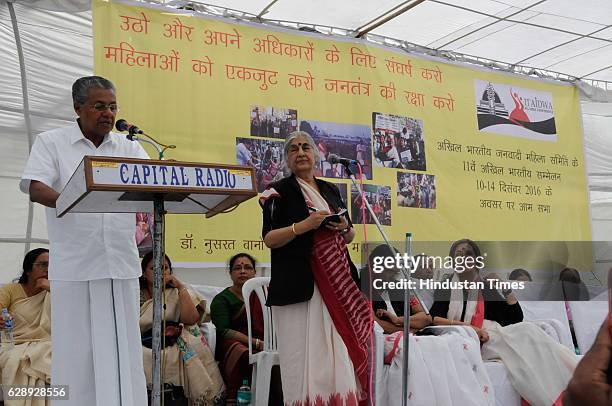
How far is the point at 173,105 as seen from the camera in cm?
471

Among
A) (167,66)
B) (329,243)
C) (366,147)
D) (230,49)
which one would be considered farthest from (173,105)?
(329,243)

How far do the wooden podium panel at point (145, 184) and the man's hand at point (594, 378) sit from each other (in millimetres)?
1441

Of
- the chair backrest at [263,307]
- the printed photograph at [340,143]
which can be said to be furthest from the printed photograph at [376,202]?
the chair backrest at [263,307]

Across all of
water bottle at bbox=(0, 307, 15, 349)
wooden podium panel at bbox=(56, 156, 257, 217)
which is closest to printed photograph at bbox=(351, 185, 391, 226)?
water bottle at bbox=(0, 307, 15, 349)

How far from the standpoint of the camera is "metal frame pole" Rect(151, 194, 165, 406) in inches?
86.2

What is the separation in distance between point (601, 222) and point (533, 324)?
286 cm

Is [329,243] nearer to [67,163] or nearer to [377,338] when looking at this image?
[377,338]

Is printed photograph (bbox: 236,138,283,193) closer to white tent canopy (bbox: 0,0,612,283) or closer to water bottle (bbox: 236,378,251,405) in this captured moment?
white tent canopy (bbox: 0,0,612,283)

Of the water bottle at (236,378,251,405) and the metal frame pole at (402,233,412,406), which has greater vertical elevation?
the metal frame pole at (402,233,412,406)

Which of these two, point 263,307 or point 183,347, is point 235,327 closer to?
point 263,307

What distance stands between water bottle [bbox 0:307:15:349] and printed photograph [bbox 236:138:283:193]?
6.10ft

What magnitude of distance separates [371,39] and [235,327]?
103 inches

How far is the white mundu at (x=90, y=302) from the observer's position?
2469 millimetres

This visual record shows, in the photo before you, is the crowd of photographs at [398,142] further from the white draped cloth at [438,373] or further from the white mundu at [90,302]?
the white mundu at [90,302]
